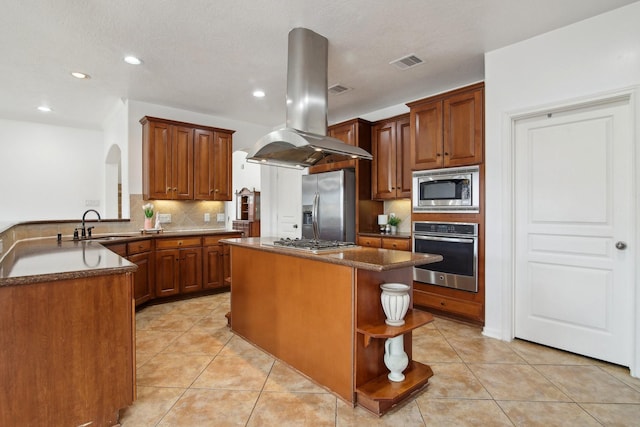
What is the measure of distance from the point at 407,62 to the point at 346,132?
4.60 feet

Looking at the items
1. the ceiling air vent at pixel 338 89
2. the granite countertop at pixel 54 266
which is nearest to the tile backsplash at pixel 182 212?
the granite countertop at pixel 54 266

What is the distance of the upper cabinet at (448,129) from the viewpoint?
3.25 m

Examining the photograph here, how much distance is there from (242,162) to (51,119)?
4603 mm

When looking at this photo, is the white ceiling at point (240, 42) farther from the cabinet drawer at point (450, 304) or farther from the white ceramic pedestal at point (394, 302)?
the cabinet drawer at point (450, 304)

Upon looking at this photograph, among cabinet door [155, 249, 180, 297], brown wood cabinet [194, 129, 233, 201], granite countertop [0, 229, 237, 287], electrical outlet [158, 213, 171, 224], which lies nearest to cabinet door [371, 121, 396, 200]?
brown wood cabinet [194, 129, 233, 201]

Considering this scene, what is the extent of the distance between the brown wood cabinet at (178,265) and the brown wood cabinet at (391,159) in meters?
2.62

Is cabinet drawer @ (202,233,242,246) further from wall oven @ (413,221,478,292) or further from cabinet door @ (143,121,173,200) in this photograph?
wall oven @ (413,221,478,292)

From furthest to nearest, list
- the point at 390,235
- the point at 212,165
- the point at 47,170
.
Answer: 1. the point at 47,170
2. the point at 212,165
3. the point at 390,235

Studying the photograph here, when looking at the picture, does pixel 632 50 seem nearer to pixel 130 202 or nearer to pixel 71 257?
pixel 71 257

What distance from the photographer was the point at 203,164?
4785mm

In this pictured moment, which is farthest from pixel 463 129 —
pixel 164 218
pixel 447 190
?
pixel 164 218

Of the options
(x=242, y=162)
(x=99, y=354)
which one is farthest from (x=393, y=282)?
(x=242, y=162)

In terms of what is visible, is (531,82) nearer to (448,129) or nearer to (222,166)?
(448,129)

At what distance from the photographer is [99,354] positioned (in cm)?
170
